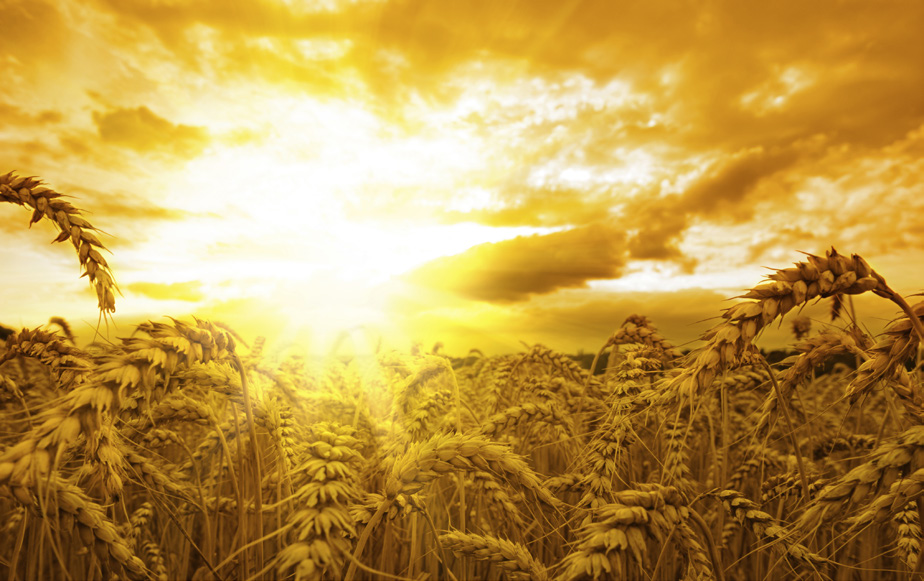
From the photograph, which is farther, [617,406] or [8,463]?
[617,406]

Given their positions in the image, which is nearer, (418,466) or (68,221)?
(418,466)

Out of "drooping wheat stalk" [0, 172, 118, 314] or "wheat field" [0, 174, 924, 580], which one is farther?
"drooping wheat stalk" [0, 172, 118, 314]

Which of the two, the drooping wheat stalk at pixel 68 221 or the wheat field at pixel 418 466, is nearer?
the wheat field at pixel 418 466

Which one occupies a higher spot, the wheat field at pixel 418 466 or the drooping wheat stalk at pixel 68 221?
the drooping wheat stalk at pixel 68 221

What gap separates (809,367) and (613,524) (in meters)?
1.78

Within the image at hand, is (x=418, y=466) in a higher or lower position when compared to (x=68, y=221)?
lower

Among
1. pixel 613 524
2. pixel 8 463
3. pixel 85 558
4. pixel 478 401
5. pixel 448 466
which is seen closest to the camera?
pixel 8 463

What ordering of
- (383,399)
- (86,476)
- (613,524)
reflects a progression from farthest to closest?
(383,399) < (86,476) < (613,524)

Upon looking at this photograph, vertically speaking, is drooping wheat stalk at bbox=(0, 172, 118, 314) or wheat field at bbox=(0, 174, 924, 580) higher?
drooping wheat stalk at bbox=(0, 172, 118, 314)

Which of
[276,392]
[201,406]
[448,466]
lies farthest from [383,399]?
[448,466]

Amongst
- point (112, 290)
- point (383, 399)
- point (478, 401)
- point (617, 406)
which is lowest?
point (478, 401)

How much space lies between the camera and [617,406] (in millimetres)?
2363

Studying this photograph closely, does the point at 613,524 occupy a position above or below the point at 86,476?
above

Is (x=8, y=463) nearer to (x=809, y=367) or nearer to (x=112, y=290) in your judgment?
(x=112, y=290)
